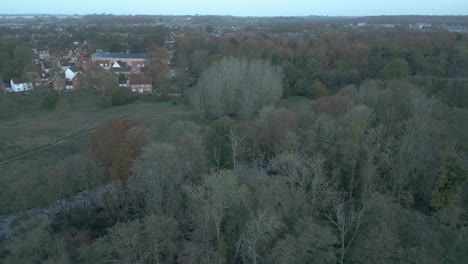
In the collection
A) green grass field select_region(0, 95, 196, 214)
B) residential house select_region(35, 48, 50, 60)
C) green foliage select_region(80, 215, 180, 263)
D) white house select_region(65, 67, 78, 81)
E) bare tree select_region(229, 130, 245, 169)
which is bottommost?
green grass field select_region(0, 95, 196, 214)

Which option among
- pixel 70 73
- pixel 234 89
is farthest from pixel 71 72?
pixel 234 89

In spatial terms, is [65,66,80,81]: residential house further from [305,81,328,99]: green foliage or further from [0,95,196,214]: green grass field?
[305,81,328,99]: green foliage

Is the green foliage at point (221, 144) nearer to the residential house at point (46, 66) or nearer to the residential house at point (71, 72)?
the residential house at point (71, 72)

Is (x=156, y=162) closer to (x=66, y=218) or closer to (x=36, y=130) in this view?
(x=66, y=218)

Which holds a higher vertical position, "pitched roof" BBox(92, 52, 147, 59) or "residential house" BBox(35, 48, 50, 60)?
"pitched roof" BBox(92, 52, 147, 59)

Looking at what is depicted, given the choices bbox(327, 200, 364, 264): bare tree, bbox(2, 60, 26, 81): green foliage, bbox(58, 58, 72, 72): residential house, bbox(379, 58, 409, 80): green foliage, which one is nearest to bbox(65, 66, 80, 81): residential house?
bbox(58, 58, 72, 72): residential house
